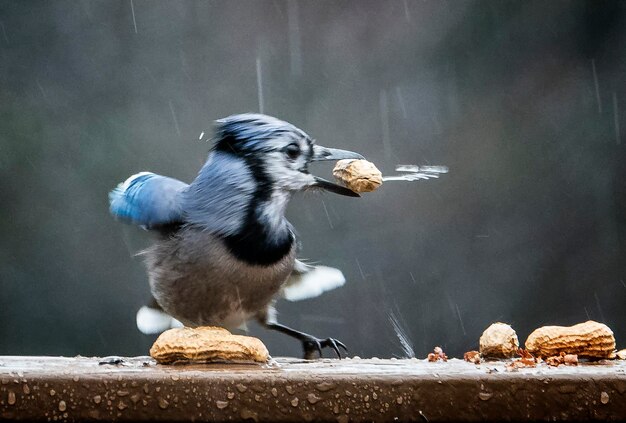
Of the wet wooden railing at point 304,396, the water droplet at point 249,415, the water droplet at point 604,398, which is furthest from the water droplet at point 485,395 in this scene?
the water droplet at point 249,415

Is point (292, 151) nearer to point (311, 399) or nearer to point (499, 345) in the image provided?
point (499, 345)

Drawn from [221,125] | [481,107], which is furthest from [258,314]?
[481,107]

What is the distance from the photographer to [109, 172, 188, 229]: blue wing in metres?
1.90

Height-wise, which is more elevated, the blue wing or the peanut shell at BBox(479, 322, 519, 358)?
the blue wing

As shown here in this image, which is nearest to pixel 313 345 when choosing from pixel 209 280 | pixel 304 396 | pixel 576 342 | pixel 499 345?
pixel 209 280

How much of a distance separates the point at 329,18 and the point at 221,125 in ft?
9.20

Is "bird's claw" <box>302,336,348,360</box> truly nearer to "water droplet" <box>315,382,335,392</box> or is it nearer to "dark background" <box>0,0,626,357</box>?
"water droplet" <box>315,382,335,392</box>

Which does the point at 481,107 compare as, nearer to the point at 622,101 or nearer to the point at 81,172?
the point at 622,101

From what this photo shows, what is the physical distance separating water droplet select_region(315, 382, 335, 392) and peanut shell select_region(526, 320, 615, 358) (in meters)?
0.48

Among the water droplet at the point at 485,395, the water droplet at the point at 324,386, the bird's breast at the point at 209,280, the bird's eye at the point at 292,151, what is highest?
the bird's eye at the point at 292,151

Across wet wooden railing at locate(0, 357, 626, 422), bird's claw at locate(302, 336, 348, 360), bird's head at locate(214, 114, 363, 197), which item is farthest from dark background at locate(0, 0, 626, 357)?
wet wooden railing at locate(0, 357, 626, 422)

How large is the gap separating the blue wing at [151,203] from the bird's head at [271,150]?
0.65 feet

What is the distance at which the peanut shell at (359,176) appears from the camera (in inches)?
67.8

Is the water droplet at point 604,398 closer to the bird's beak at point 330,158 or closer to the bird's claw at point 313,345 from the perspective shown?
the bird's beak at point 330,158
